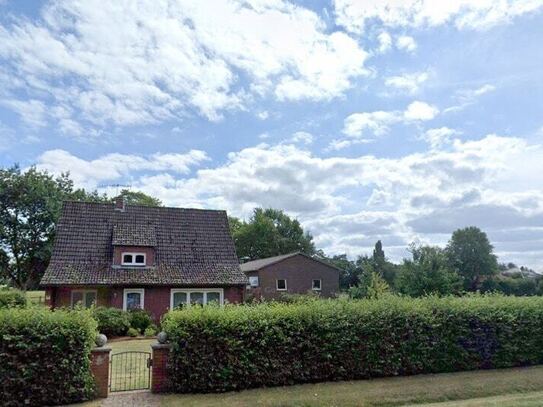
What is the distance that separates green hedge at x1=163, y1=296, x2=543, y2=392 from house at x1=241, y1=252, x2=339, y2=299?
28.4m

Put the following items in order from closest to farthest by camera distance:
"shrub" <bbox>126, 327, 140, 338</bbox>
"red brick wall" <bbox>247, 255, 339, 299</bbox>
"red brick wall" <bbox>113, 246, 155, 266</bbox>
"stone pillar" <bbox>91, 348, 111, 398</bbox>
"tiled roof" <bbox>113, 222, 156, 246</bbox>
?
"stone pillar" <bbox>91, 348, 111, 398</bbox>, "shrub" <bbox>126, 327, 140, 338</bbox>, "red brick wall" <bbox>113, 246, 155, 266</bbox>, "tiled roof" <bbox>113, 222, 156, 246</bbox>, "red brick wall" <bbox>247, 255, 339, 299</bbox>

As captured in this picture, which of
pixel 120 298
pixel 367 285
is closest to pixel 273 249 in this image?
pixel 367 285

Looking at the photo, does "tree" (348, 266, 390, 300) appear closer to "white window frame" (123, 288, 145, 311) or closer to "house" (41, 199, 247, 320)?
"house" (41, 199, 247, 320)

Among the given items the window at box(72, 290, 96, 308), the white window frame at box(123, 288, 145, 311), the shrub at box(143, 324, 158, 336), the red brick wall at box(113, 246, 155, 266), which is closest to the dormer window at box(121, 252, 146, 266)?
the red brick wall at box(113, 246, 155, 266)

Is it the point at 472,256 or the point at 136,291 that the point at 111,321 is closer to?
the point at 136,291

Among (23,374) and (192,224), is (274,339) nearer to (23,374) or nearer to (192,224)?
(23,374)

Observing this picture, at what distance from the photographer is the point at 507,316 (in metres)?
12.9

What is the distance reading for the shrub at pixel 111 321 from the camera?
19859mm

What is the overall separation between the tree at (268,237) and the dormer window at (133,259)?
40.1 meters

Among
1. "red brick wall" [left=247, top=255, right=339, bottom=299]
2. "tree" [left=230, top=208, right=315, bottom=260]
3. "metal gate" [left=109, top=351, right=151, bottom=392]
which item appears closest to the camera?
"metal gate" [left=109, top=351, right=151, bottom=392]

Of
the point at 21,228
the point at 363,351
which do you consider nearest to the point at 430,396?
the point at 363,351

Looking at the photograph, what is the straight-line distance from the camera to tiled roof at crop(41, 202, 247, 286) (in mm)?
23594

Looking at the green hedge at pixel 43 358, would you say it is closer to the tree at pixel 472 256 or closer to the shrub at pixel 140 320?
the shrub at pixel 140 320

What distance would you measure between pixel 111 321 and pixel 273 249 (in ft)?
149
